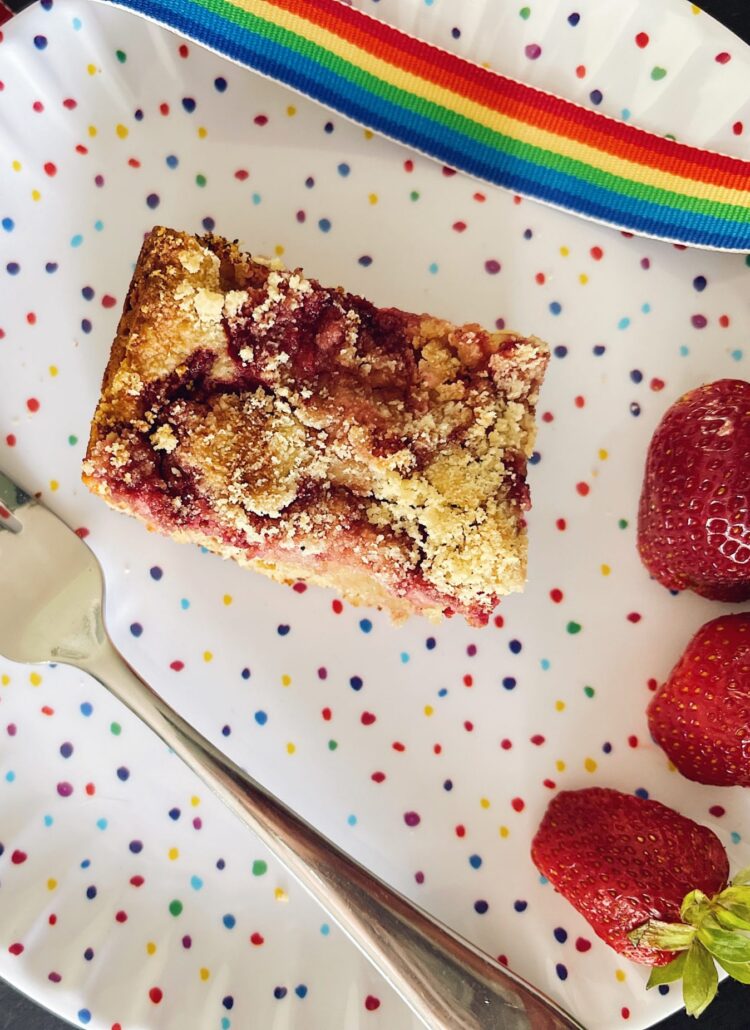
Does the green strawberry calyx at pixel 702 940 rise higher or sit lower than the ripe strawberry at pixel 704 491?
lower

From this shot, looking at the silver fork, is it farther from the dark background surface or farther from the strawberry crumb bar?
the dark background surface

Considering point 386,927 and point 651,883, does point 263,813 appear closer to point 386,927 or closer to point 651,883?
point 386,927

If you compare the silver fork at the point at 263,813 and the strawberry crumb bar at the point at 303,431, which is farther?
the silver fork at the point at 263,813

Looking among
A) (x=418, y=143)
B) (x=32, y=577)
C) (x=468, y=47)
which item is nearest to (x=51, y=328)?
(x=32, y=577)

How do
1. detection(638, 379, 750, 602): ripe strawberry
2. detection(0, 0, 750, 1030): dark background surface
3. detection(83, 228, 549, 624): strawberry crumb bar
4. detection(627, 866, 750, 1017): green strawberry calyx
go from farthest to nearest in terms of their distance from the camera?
1. detection(0, 0, 750, 1030): dark background surface
2. detection(638, 379, 750, 602): ripe strawberry
3. detection(627, 866, 750, 1017): green strawberry calyx
4. detection(83, 228, 549, 624): strawberry crumb bar

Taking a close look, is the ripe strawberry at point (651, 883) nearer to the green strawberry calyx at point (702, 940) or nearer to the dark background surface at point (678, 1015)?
the green strawberry calyx at point (702, 940)

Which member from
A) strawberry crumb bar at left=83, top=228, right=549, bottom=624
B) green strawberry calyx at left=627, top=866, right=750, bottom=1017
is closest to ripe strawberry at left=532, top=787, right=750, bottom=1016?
green strawberry calyx at left=627, top=866, right=750, bottom=1017

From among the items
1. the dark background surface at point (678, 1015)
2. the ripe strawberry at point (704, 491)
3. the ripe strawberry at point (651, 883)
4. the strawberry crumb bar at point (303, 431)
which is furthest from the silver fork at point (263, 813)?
the ripe strawberry at point (704, 491)
